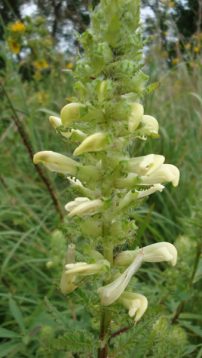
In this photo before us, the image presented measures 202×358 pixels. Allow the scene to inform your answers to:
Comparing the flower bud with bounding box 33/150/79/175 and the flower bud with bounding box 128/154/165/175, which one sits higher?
the flower bud with bounding box 33/150/79/175

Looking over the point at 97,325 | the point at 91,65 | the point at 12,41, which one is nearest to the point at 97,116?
the point at 91,65

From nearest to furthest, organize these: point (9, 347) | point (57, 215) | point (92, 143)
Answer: point (92, 143) → point (9, 347) → point (57, 215)

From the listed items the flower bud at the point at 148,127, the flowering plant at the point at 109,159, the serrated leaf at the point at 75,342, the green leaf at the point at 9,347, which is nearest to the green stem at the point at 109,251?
the flowering plant at the point at 109,159

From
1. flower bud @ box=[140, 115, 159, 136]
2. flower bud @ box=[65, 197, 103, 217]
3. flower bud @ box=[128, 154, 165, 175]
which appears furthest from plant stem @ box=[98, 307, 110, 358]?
flower bud @ box=[140, 115, 159, 136]

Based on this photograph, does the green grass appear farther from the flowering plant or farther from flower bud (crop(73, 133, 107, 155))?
flower bud (crop(73, 133, 107, 155))

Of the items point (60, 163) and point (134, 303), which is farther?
point (60, 163)

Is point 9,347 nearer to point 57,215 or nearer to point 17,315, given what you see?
point 17,315

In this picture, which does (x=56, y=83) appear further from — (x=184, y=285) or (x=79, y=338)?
(x=79, y=338)

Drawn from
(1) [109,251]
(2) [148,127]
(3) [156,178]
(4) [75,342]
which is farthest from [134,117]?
(4) [75,342]
